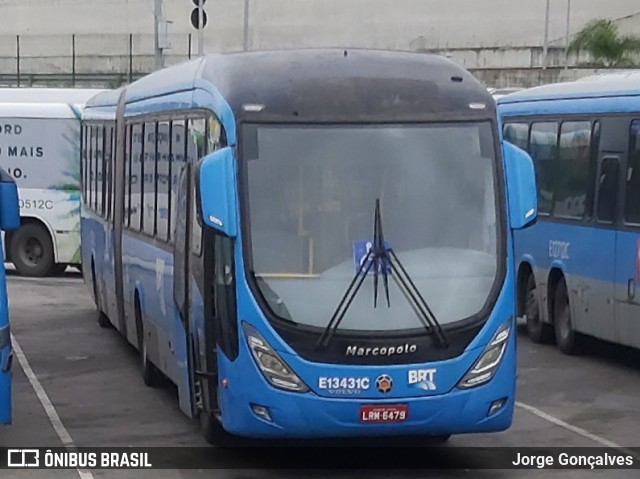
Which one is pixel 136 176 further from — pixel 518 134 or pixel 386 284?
pixel 518 134

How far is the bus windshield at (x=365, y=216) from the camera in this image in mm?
10211

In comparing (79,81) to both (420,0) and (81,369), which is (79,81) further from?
(81,369)

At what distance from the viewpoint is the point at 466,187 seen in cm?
1061

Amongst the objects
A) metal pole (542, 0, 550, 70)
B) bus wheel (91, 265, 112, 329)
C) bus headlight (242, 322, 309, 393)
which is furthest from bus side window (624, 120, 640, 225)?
metal pole (542, 0, 550, 70)

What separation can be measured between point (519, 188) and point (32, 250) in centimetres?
1734

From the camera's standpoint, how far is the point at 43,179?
26641 millimetres

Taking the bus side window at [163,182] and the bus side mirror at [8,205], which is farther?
the bus side window at [163,182]

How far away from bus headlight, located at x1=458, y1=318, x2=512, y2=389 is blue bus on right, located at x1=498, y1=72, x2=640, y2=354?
210 inches

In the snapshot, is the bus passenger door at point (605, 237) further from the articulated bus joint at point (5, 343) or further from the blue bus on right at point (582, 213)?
the articulated bus joint at point (5, 343)

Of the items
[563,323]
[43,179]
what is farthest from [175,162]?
[43,179]

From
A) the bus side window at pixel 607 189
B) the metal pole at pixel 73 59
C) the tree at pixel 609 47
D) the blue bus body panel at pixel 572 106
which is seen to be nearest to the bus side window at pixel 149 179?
the blue bus body panel at pixel 572 106

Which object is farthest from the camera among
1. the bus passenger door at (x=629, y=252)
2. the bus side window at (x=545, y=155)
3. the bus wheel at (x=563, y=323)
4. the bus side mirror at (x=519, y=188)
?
the bus side window at (x=545, y=155)

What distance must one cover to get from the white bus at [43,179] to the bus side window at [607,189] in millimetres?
12075

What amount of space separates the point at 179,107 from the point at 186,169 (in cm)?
90
